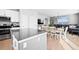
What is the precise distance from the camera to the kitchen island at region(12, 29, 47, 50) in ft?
4.13

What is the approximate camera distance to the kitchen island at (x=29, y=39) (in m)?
1.26

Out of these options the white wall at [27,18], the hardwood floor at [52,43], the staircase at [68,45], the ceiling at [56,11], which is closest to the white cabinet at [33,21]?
the white wall at [27,18]

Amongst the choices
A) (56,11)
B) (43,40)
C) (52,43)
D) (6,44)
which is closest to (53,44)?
(52,43)

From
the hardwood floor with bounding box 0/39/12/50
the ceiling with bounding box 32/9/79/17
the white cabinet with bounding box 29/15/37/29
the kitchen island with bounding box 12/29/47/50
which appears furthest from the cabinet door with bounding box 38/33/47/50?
the hardwood floor with bounding box 0/39/12/50

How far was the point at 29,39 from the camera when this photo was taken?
134 centimetres

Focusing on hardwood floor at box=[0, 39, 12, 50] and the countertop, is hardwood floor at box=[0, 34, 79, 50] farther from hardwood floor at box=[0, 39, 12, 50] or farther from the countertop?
the countertop

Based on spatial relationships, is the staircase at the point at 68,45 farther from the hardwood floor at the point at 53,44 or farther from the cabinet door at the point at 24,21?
the cabinet door at the point at 24,21

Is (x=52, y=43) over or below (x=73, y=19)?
below

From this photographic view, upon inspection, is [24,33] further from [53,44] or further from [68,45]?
→ [68,45]

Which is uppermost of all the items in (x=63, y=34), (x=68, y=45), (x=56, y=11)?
(x=56, y=11)
